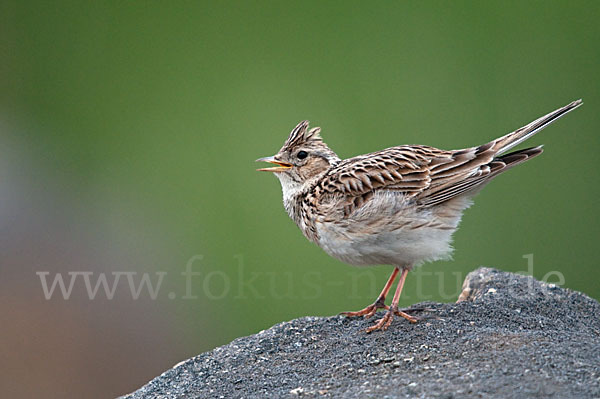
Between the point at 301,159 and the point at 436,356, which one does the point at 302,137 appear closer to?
the point at 301,159

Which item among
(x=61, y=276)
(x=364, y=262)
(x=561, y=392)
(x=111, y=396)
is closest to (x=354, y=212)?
(x=364, y=262)

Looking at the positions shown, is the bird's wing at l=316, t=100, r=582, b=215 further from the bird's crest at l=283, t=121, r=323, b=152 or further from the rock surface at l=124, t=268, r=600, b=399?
the rock surface at l=124, t=268, r=600, b=399

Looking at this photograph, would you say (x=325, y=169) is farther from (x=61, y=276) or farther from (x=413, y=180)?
(x=61, y=276)

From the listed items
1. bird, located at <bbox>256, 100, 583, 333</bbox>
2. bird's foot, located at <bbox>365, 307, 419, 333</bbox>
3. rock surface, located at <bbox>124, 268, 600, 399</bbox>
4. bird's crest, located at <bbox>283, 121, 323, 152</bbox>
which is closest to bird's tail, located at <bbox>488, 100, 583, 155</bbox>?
bird, located at <bbox>256, 100, 583, 333</bbox>

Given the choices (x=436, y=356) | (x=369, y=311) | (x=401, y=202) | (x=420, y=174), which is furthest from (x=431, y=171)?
(x=436, y=356)

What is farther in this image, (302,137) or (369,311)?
(302,137)

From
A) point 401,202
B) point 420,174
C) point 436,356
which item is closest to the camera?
point 436,356

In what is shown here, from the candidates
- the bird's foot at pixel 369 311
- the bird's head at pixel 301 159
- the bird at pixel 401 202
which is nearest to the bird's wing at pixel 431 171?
the bird at pixel 401 202
